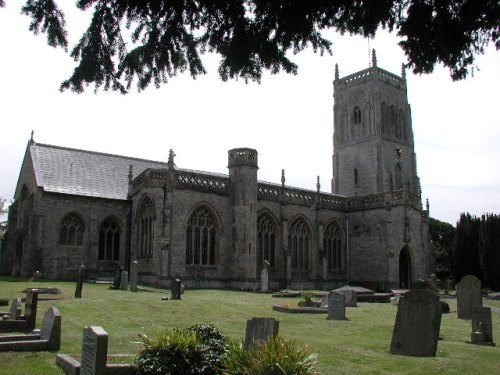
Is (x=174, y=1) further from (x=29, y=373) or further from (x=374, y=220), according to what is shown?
(x=374, y=220)

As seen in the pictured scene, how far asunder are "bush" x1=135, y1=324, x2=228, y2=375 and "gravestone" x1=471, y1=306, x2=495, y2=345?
26.0 feet

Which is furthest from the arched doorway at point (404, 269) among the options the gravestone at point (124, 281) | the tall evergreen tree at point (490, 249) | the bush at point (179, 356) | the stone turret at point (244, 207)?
the bush at point (179, 356)

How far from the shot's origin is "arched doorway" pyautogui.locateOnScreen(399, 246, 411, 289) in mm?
38250

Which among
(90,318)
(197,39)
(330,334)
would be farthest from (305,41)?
(90,318)

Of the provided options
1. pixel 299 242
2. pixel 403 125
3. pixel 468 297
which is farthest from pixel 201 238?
pixel 403 125

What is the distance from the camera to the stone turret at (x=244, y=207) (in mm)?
32062

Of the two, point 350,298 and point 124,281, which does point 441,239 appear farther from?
point 124,281

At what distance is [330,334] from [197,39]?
926cm

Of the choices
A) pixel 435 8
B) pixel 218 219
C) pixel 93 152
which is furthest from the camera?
pixel 93 152

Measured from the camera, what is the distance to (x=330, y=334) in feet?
42.6

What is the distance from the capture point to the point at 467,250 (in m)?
45.7

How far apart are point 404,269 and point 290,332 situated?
91.6 feet

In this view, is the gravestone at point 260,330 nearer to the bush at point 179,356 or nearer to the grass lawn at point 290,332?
the bush at point 179,356

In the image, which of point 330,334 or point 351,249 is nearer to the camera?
point 330,334
